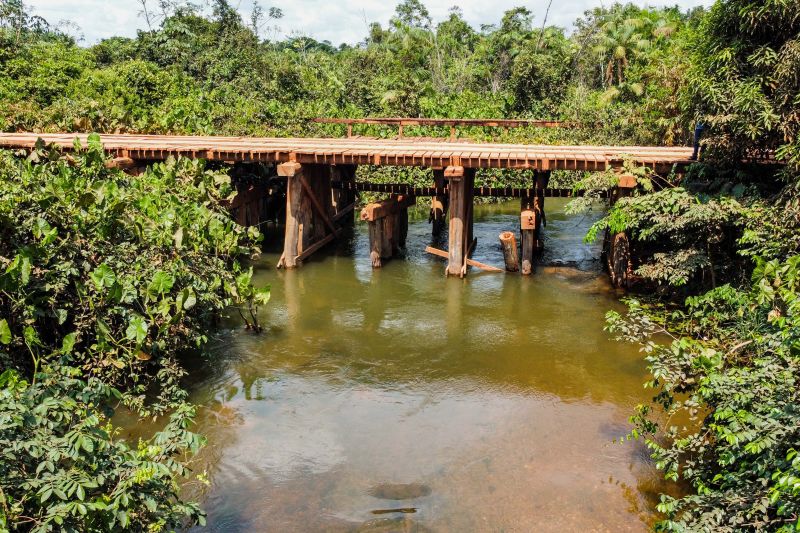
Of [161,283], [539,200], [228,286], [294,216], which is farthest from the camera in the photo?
[539,200]

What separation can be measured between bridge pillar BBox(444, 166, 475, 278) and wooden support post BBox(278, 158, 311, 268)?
3207 millimetres

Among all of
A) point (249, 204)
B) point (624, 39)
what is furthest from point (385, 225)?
point (624, 39)

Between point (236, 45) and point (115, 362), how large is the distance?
27.1 meters

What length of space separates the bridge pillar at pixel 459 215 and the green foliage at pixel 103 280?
191 inches

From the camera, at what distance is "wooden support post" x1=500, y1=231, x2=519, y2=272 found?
1446 centimetres

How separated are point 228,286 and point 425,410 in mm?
3460

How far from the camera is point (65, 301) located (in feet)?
27.3

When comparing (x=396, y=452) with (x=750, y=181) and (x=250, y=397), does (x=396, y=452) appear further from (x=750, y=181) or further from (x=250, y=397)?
(x=750, y=181)

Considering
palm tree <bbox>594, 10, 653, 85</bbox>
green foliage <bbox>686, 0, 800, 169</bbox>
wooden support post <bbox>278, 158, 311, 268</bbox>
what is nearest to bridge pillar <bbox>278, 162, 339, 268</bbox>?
wooden support post <bbox>278, 158, 311, 268</bbox>

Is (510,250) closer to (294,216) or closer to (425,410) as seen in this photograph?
(294,216)

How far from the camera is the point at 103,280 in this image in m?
7.82

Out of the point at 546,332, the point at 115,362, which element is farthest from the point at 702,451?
the point at 115,362

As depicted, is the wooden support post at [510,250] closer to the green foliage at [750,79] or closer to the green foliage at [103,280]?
the green foliage at [750,79]

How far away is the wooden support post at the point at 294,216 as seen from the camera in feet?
47.3
